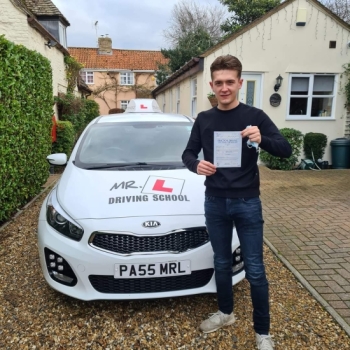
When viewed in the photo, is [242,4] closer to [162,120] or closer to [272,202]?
[272,202]

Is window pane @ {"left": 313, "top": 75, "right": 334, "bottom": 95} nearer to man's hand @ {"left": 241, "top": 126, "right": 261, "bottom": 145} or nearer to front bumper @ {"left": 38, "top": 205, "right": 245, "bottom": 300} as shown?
front bumper @ {"left": 38, "top": 205, "right": 245, "bottom": 300}

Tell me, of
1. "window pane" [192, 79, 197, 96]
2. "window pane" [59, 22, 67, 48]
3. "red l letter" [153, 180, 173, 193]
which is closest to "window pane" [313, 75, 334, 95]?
"window pane" [192, 79, 197, 96]

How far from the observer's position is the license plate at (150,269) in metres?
2.49

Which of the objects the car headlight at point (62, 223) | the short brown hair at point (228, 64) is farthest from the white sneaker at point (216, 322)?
the short brown hair at point (228, 64)

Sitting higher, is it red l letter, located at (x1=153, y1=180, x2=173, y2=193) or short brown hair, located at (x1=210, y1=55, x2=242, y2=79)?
short brown hair, located at (x1=210, y1=55, x2=242, y2=79)

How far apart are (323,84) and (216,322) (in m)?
Answer: 10.0

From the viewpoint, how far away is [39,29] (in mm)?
11023

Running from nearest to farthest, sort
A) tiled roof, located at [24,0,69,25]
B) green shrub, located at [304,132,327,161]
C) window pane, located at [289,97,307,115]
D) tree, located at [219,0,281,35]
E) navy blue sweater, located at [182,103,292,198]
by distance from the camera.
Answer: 1. navy blue sweater, located at [182,103,292,198]
2. green shrub, located at [304,132,327,161]
3. window pane, located at [289,97,307,115]
4. tiled roof, located at [24,0,69,25]
5. tree, located at [219,0,281,35]

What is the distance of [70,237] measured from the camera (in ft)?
8.64

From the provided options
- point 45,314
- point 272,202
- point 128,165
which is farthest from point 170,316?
point 272,202

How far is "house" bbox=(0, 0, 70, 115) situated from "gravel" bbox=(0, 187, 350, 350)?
8294mm

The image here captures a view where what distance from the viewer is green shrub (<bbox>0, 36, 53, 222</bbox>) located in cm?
462

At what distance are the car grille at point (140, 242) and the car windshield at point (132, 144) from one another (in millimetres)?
1082

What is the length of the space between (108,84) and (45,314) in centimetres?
3463
